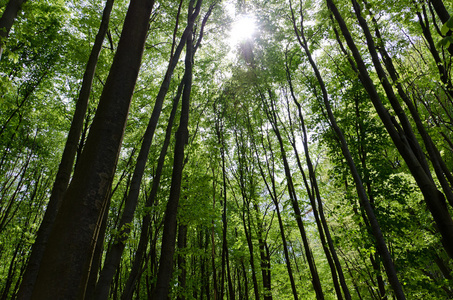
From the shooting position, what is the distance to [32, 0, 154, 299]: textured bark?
4.88ft

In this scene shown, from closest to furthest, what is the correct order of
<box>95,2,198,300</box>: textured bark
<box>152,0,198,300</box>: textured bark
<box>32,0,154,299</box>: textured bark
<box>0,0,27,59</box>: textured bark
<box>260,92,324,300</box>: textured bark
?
<box>32,0,154,299</box>: textured bark
<box>0,0,27,59</box>: textured bark
<box>95,2,198,300</box>: textured bark
<box>152,0,198,300</box>: textured bark
<box>260,92,324,300</box>: textured bark

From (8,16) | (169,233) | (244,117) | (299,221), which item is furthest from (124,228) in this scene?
(244,117)

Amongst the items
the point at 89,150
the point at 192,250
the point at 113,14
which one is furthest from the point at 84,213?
the point at 113,14

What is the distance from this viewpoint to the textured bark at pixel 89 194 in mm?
1488

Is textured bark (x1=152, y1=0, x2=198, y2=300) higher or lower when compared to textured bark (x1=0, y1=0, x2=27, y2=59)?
lower

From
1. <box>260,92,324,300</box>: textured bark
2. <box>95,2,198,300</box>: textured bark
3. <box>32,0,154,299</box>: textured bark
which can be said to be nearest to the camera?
<box>32,0,154,299</box>: textured bark

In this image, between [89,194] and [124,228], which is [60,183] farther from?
[89,194]

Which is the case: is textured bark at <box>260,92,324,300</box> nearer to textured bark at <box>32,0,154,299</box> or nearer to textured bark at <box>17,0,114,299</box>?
textured bark at <box>17,0,114,299</box>

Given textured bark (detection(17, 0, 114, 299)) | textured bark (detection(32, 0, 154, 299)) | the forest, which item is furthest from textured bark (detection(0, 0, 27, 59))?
textured bark (detection(32, 0, 154, 299))

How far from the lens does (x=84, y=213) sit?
1.62 m

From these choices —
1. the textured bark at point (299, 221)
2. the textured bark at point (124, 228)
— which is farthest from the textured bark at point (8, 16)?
the textured bark at point (299, 221)

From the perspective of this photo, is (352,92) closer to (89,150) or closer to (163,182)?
(163,182)

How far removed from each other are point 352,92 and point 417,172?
880cm

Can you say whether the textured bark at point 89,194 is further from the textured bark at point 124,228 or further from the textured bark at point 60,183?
the textured bark at point 124,228
